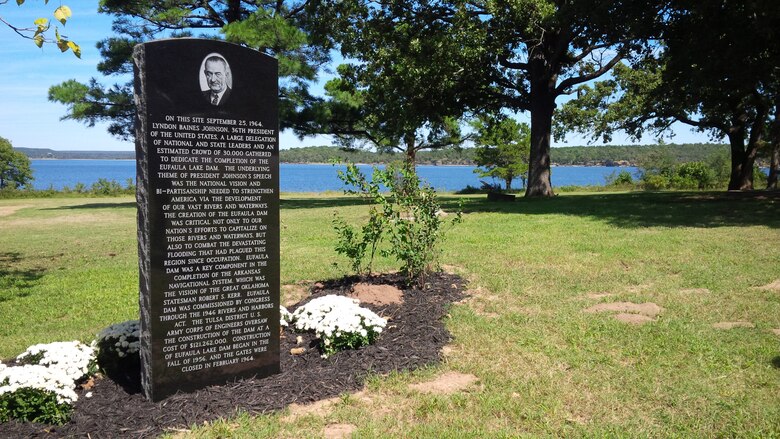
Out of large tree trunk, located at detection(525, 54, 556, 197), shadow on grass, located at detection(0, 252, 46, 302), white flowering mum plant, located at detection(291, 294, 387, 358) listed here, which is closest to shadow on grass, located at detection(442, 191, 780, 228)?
large tree trunk, located at detection(525, 54, 556, 197)

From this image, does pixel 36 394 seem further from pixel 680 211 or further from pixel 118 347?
pixel 680 211

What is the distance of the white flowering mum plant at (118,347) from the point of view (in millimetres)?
4824

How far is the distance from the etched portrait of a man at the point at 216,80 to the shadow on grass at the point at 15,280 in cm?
555

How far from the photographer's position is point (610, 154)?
12306cm

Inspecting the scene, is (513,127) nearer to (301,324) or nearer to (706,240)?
(706,240)

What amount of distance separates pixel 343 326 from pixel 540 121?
20.4m

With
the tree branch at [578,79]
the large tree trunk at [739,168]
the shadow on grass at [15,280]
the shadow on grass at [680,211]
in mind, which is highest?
the tree branch at [578,79]

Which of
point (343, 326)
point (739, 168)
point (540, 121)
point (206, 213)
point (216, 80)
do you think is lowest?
point (343, 326)

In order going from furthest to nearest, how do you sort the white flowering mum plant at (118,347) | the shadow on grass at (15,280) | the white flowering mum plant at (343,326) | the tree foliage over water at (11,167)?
the tree foliage over water at (11,167) → the shadow on grass at (15,280) → the white flowering mum plant at (343,326) → the white flowering mum plant at (118,347)

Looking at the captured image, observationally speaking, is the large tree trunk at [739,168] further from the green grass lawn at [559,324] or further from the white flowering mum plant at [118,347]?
the white flowering mum plant at [118,347]

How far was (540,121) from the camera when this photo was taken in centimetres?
2388

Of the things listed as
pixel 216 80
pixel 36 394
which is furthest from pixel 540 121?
pixel 36 394

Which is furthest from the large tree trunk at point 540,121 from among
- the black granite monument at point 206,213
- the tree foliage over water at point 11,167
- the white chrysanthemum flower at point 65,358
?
the tree foliage over water at point 11,167

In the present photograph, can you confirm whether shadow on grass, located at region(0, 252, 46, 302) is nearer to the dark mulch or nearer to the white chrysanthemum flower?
the white chrysanthemum flower
